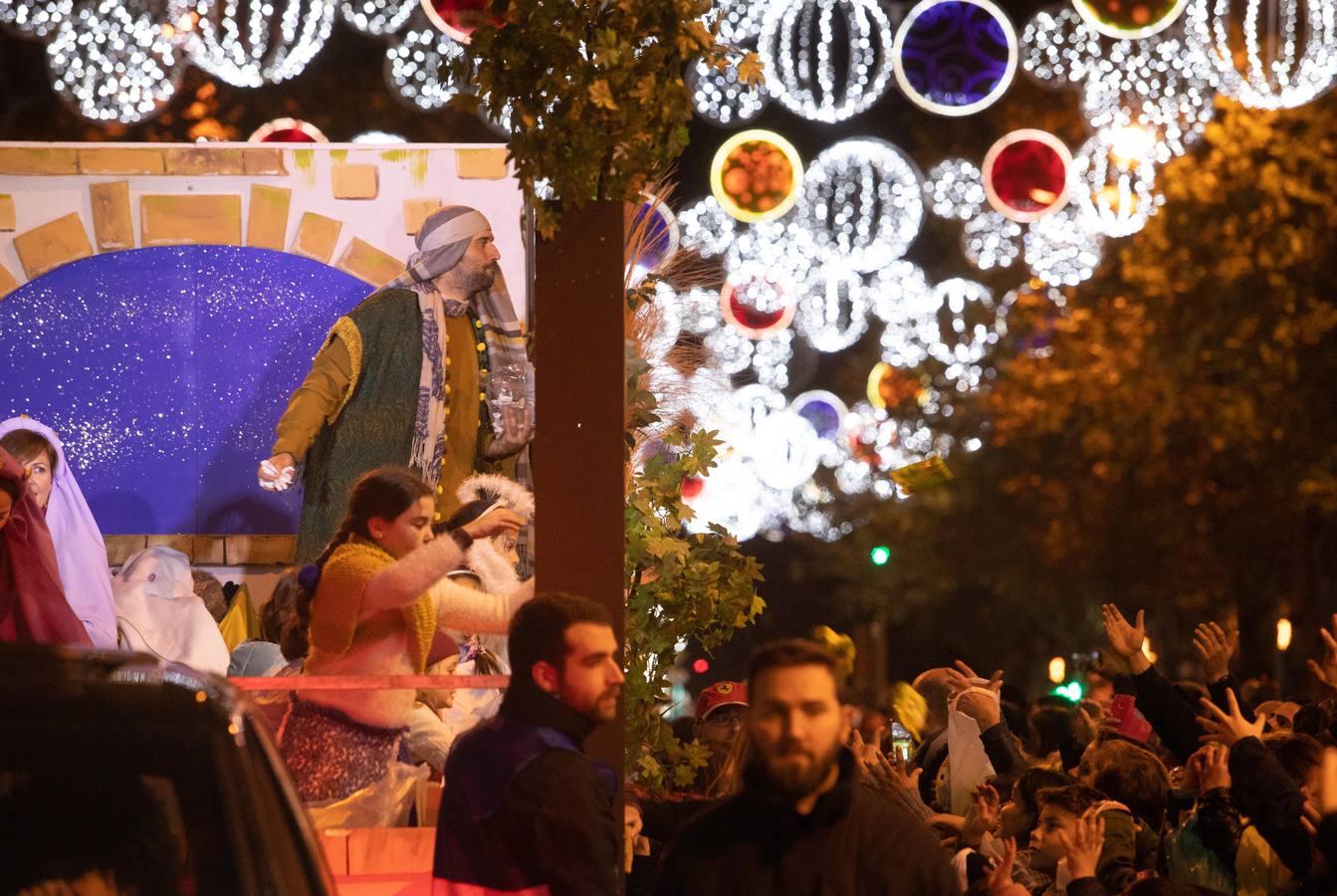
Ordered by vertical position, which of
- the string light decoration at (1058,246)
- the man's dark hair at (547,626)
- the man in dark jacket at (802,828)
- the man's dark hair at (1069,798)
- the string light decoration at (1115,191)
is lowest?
the man's dark hair at (1069,798)

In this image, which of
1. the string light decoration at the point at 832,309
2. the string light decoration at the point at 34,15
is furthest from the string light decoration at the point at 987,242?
the string light decoration at the point at 34,15

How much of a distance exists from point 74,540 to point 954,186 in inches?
357

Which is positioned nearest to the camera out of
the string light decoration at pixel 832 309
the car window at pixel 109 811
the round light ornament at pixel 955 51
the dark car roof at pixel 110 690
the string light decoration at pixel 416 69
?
the car window at pixel 109 811

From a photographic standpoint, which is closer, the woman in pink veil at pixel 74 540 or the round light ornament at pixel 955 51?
the woman in pink veil at pixel 74 540

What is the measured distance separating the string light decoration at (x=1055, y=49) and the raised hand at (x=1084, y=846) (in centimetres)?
738

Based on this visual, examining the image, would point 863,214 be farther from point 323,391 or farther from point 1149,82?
point 323,391

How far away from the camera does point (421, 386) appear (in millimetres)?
6965

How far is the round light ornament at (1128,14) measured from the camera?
9.22 metres

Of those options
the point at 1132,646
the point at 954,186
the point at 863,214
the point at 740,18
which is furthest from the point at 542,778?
the point at 863,214

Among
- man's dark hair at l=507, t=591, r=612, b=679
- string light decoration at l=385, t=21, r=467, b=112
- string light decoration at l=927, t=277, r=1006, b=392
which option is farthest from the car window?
string light decoration at l=927, t=277, r=1006, b=392

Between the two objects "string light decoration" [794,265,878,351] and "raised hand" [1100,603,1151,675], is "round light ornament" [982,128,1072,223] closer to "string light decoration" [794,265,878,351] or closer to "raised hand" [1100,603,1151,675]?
"raised hand" [1100,603,1151,675]

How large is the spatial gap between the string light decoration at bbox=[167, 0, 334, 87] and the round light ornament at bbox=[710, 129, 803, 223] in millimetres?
3542

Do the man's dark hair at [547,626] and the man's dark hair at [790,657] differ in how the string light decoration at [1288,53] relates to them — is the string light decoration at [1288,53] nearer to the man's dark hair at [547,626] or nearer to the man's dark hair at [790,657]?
the man's dark hair at [547,626]

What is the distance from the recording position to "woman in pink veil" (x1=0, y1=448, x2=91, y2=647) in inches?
259
